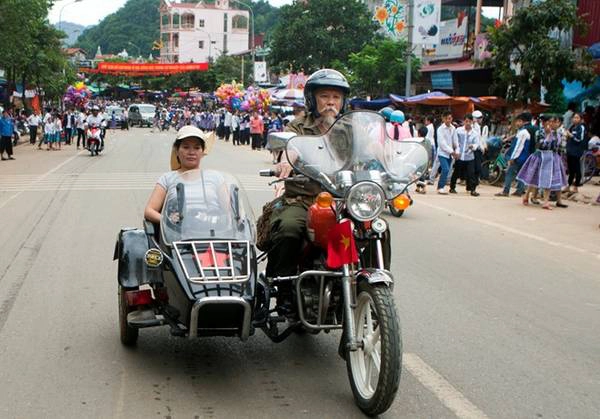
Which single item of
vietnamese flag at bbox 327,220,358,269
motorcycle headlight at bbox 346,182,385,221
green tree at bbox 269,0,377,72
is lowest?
vietnamese flag at bbox 327,220,358,269

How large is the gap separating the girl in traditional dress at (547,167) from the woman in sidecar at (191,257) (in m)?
10.5

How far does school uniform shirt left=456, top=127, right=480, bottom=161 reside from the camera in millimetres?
17328

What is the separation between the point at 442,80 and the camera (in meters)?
36.8

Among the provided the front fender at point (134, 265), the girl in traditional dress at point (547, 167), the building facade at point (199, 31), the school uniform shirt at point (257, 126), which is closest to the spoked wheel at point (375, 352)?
the front fender at point (134, 265)

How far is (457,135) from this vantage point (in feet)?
57.2

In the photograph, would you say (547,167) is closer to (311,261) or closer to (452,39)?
(311,261)

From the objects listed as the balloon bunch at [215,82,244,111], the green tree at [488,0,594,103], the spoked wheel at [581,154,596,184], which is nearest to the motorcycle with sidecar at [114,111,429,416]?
the spoked wheel at [581,154,596,184]

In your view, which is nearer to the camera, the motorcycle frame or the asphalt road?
the motorcycle frame

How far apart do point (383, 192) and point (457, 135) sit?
44.5ft

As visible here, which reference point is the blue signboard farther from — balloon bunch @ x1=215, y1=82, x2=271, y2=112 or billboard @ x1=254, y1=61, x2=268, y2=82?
billboard @ x1=254, y1=61, x2=268, y2=82

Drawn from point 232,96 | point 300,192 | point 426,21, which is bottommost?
point 300,192

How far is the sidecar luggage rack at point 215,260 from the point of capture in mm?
4477

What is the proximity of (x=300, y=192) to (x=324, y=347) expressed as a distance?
1.15 meters

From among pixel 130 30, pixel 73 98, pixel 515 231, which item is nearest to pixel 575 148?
pixel 515 231
